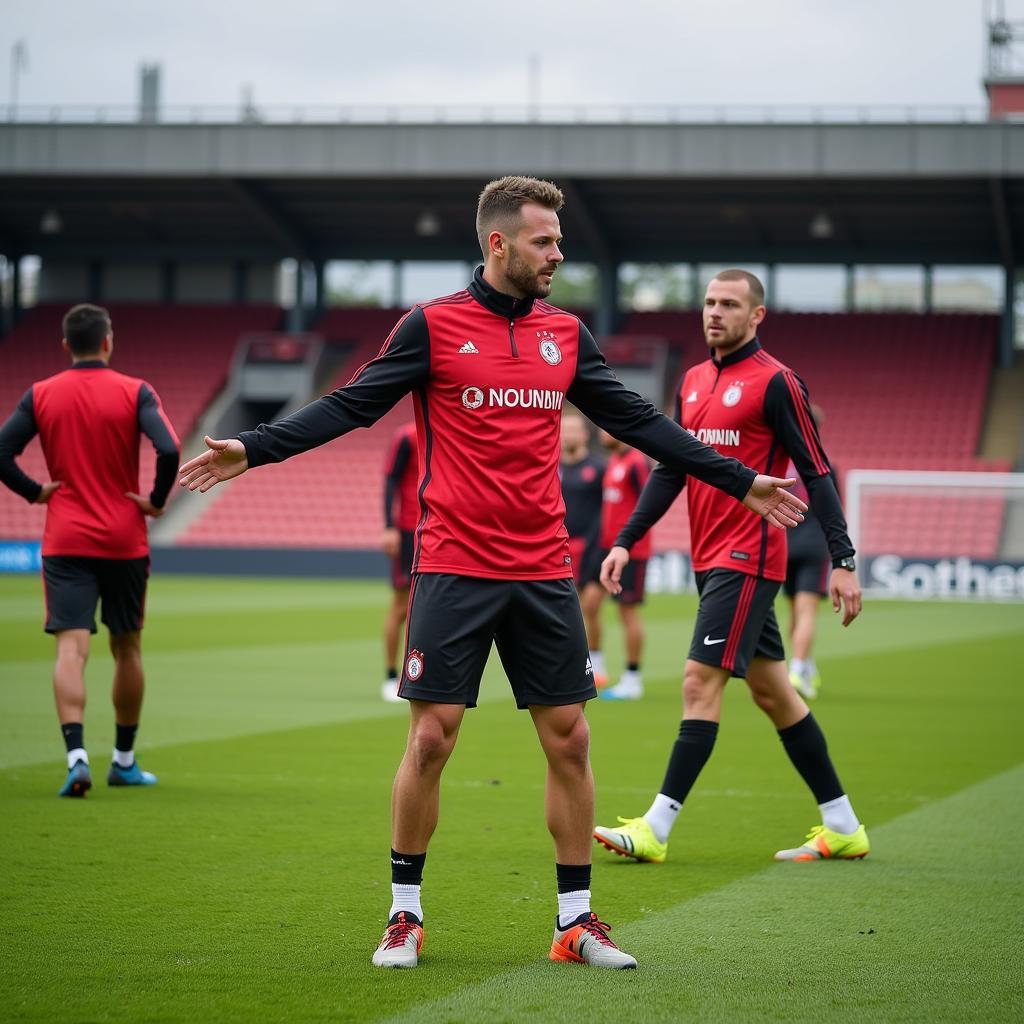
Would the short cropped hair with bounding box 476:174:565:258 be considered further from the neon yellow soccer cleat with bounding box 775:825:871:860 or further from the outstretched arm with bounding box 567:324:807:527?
the neon yellow soccer cleat with bounding box 775:825:871:860

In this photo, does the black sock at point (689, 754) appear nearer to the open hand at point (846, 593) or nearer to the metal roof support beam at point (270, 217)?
the open hand at point (846, 593)

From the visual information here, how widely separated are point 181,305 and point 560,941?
41163mm

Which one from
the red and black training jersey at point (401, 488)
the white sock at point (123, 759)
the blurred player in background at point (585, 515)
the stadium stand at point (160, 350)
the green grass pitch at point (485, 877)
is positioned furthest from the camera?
the stadium stand at point (160, 350)

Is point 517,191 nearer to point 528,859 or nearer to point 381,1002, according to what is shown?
point 381,1002

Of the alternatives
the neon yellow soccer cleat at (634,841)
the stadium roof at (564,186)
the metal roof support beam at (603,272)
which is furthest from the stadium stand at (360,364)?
the neon yellow soccer cleat at (634,841)

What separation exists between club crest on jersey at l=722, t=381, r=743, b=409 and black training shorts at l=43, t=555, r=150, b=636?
2.98 meters

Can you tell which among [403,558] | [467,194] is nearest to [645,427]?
[403,558]

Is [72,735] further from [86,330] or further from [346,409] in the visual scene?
[346,409]

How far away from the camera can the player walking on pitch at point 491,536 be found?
15.4 ft

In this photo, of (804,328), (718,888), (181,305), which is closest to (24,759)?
(718,888)

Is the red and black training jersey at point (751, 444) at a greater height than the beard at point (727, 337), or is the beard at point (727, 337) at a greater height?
the beard at point (727, 337)

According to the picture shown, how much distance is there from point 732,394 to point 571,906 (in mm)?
2485

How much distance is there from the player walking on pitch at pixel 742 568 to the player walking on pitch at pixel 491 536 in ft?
4.98

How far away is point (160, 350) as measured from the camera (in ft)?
139
